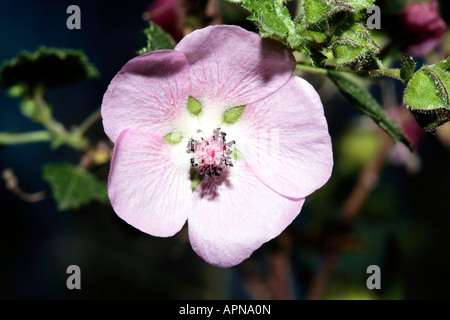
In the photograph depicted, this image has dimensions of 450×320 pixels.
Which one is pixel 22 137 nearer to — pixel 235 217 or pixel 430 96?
pixel 235 217

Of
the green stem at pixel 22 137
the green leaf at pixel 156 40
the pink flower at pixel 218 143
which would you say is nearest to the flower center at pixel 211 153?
the pink flower at pixel 218 143

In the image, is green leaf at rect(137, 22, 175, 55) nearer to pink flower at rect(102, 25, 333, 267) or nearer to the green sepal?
pink flower at rect(102, 25, 333, 267)

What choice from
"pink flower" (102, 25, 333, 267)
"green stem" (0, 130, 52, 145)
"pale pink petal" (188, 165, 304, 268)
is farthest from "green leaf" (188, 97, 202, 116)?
"green stem" (0, 130, 52, 145)

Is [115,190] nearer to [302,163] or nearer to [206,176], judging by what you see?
[206,176]

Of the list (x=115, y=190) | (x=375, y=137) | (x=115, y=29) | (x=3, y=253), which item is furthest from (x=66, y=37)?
(x=115, y=190)

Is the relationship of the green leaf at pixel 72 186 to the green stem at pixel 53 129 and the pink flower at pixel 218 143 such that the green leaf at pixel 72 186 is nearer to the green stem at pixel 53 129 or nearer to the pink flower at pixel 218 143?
the green stem at pixel 53 129
